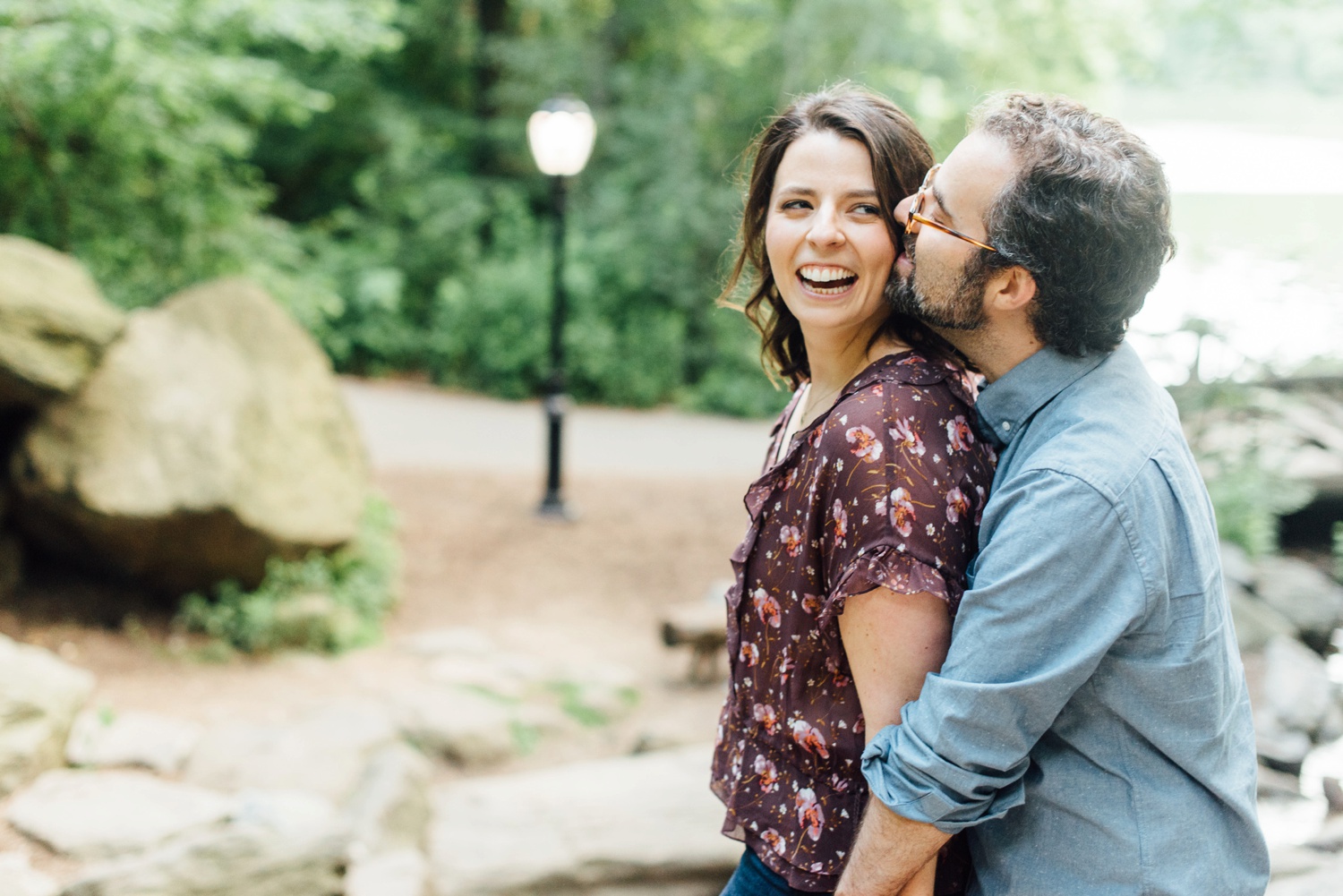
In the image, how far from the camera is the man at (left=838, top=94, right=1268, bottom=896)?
4.38 feet

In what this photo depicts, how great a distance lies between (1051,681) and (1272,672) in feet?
12.9

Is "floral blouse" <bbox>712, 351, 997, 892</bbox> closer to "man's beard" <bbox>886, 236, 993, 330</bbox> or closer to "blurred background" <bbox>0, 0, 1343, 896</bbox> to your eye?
"man's beard" <bbox>886, 236, 993, 330</bbox>

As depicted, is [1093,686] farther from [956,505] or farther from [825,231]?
[825,231]

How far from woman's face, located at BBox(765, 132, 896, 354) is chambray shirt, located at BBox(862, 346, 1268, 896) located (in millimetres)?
337

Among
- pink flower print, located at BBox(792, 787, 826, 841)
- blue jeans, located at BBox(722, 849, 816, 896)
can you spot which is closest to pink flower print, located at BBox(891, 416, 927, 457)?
pink flower print, located at BBox(792, 787, 826, 841)

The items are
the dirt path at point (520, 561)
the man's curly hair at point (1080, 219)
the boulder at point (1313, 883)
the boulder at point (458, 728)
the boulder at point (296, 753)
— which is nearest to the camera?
the man's curly hair at point (1080, 219)

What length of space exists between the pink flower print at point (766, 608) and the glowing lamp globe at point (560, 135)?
7422mm

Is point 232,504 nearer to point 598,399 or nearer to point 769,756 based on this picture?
point 769,756

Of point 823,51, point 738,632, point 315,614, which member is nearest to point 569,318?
point 823,51

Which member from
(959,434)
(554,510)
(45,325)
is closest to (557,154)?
(554,510)

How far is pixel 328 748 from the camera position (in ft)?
14.5

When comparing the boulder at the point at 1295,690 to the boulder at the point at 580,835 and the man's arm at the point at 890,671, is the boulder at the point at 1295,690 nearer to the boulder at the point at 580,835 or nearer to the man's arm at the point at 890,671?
the boulder at the point at 580,835

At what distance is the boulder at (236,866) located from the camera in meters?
2.70

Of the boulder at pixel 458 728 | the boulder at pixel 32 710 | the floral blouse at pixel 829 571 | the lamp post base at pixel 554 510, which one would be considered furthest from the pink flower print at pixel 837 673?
the lamp post base at pixel 554 510
